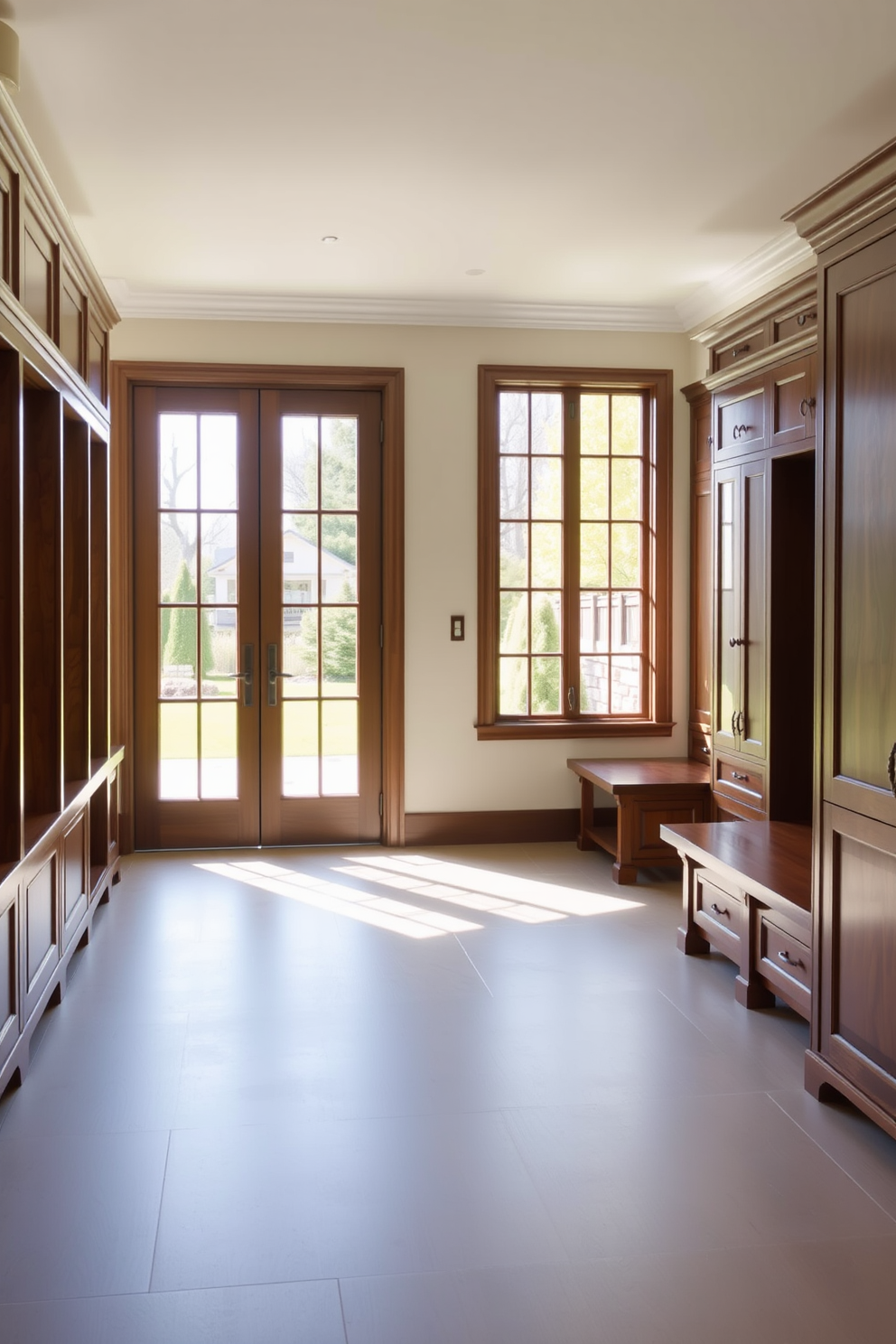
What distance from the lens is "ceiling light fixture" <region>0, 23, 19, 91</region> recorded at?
113 inches

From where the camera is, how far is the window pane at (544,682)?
19.6 ft

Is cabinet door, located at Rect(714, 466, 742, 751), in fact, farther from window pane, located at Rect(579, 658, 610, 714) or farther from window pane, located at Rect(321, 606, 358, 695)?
window pane, located at Rect(321, 606, 358, 695)

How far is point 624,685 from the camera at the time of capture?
6.07 m

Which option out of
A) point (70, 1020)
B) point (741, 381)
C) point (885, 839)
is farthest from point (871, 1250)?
point (741, 381)

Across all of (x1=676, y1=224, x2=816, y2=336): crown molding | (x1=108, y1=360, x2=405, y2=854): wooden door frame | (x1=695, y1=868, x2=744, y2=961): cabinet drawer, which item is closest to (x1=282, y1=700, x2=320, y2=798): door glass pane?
(x1=108, y1=360, x2=405, y2=854): wooden door frame

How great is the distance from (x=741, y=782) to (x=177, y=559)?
3043 mm

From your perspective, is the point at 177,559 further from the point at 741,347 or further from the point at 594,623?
the point at 741,347

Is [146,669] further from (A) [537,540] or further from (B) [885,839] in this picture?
(B) [885,839]

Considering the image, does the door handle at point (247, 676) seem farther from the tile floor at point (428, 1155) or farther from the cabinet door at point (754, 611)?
the cabinet door at point (754, 611)

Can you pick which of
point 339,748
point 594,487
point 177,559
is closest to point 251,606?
point 177,559

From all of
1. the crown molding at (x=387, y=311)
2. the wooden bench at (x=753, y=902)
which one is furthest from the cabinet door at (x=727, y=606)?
the crown molding at (x=387, y=311)

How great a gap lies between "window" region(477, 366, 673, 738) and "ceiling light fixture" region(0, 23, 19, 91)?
128 inches

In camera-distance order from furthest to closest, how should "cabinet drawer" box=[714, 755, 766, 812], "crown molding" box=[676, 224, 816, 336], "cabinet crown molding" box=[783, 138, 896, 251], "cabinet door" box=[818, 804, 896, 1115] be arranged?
"crown molding" box=[676, 224, 816, 336] < "cabinet drawer" box=[714, 755, 766, 812] < "cabinet door" box=[818, 804, 896, 1115] < "cabinet crown molding" box=[783, 138, 896, 251]

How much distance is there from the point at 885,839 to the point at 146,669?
409 cm
